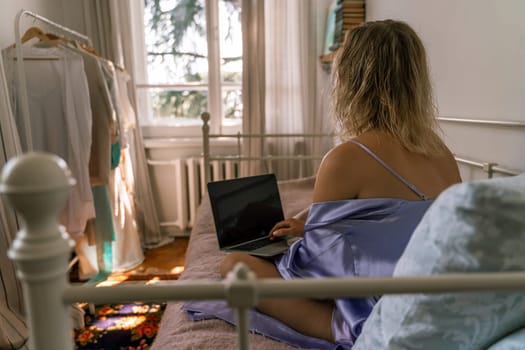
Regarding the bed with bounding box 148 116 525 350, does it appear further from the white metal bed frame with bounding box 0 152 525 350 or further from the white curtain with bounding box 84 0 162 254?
the white curtain with bounding box 84 0 162 254

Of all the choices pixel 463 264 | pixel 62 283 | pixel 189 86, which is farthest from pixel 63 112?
pixel 463 264

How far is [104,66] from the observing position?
90.6 inches

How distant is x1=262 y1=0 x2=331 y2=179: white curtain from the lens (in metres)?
2.98

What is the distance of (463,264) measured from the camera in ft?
1.72

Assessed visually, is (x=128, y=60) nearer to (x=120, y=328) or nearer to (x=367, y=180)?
(x=120, y=328)

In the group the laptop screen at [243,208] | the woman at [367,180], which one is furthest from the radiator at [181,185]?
the woman at [367,180]

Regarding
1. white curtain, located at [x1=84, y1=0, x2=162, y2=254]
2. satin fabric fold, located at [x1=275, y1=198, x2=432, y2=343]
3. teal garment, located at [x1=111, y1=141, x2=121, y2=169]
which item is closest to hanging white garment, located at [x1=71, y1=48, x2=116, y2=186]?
teal garment, located at [x1=111, y1=141, x2=121, y2=169]

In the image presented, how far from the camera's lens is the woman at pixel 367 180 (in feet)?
2.78

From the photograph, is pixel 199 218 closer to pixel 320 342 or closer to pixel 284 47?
pixel 320 342

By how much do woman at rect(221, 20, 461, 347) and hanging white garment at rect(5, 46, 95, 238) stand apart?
124 centimetres

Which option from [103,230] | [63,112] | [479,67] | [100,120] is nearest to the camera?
[479,67]

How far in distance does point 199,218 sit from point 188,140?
145 centimetres

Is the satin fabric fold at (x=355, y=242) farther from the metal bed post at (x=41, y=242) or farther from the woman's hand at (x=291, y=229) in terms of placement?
the metal bed post at (x=41, y=242)

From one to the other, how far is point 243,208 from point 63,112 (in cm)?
115
